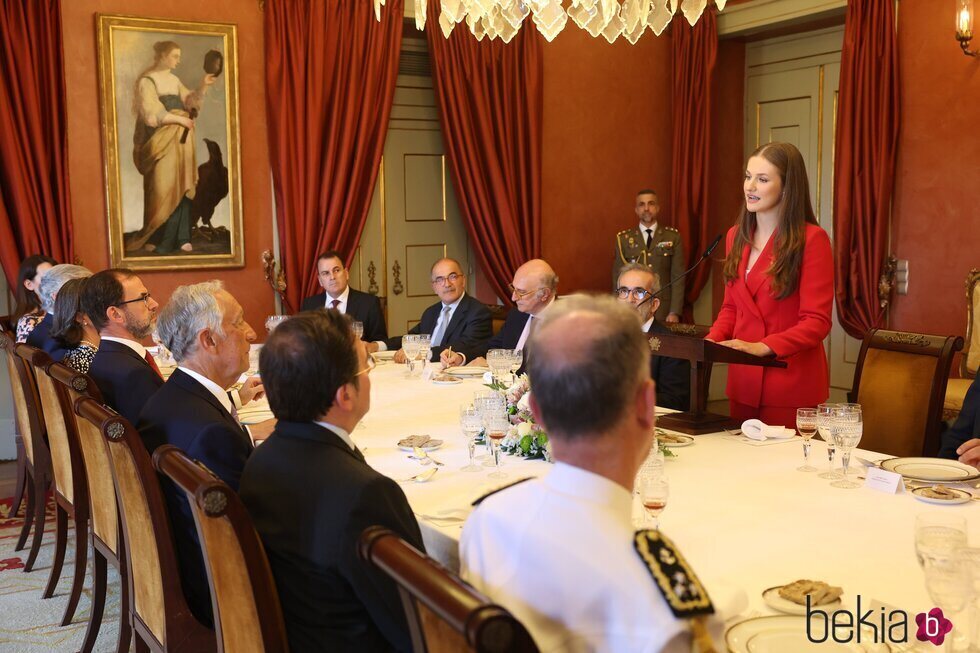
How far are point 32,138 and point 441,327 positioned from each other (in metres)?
2.73

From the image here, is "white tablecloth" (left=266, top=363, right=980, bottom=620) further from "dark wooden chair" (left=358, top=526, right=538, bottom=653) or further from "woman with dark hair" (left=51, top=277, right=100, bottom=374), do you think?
"woman with dark hair" (left=51, top=277, right=100, bottom=374)

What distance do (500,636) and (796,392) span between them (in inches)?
108

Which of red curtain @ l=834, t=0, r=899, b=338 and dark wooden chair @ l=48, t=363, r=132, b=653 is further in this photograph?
red curtain @ l=834, t=0, r=899, b=338

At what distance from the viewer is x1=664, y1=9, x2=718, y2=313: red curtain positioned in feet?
26.6

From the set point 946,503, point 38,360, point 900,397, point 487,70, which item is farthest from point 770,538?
point 487,70

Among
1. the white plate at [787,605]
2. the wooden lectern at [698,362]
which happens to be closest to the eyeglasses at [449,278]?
the wooden lectern at [698,362]

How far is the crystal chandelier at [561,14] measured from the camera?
4133 millimetres

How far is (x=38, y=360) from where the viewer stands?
373cm

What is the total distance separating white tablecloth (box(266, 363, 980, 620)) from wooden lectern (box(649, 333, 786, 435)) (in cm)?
10

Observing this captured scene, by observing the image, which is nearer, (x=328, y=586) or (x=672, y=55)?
(x=328, y=586)

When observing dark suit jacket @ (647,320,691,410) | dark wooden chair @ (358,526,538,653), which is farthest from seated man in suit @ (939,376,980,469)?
dark wooden chair @ (358,526,538,653)

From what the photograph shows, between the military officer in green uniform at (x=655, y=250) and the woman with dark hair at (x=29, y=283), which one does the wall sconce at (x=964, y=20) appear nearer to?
the military officer in green uniform at (x=655, y=250)

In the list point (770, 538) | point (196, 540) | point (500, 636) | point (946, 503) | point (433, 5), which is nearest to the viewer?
point (500, 636)

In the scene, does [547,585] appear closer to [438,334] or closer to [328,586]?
[328,586]
